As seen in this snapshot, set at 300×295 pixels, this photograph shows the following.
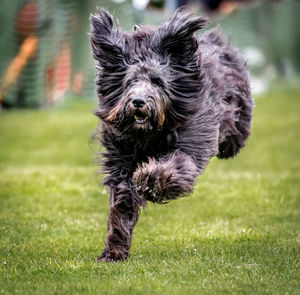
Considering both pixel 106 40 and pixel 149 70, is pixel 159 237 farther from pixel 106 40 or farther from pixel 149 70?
pixel 106 40

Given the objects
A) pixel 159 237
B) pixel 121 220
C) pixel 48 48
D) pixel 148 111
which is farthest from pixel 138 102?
pixel 48 48

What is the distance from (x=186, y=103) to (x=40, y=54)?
40.0ft

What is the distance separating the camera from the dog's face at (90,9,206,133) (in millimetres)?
5273

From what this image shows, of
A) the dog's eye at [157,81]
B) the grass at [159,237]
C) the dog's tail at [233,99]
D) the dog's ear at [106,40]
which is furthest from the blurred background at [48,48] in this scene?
the dog's eye at [157,81]

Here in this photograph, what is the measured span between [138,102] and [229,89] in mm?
1804

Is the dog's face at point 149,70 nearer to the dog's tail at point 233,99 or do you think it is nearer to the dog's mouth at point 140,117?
the dog's mouth at point 140,117

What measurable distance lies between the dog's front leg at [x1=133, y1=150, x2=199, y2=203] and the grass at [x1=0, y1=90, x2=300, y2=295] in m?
0.58

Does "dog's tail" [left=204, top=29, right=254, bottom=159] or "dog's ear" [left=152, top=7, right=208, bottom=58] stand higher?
"dog's ear" [left=152, top=7, right=208, bottom=58]

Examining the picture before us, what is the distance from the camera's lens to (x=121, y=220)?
220 inches

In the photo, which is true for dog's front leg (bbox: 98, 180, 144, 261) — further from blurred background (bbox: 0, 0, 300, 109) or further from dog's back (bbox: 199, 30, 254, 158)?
blurred background (bbox: 0, 0, 300, 109)

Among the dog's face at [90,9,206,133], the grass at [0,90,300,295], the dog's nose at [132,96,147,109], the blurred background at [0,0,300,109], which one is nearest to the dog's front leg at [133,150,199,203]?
the dog's face at [90,9,206,133]

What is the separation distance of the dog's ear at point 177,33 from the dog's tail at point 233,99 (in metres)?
A: 1.07

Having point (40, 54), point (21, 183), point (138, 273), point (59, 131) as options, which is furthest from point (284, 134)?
point (138, 273)

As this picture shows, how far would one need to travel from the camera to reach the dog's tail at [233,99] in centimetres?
659
